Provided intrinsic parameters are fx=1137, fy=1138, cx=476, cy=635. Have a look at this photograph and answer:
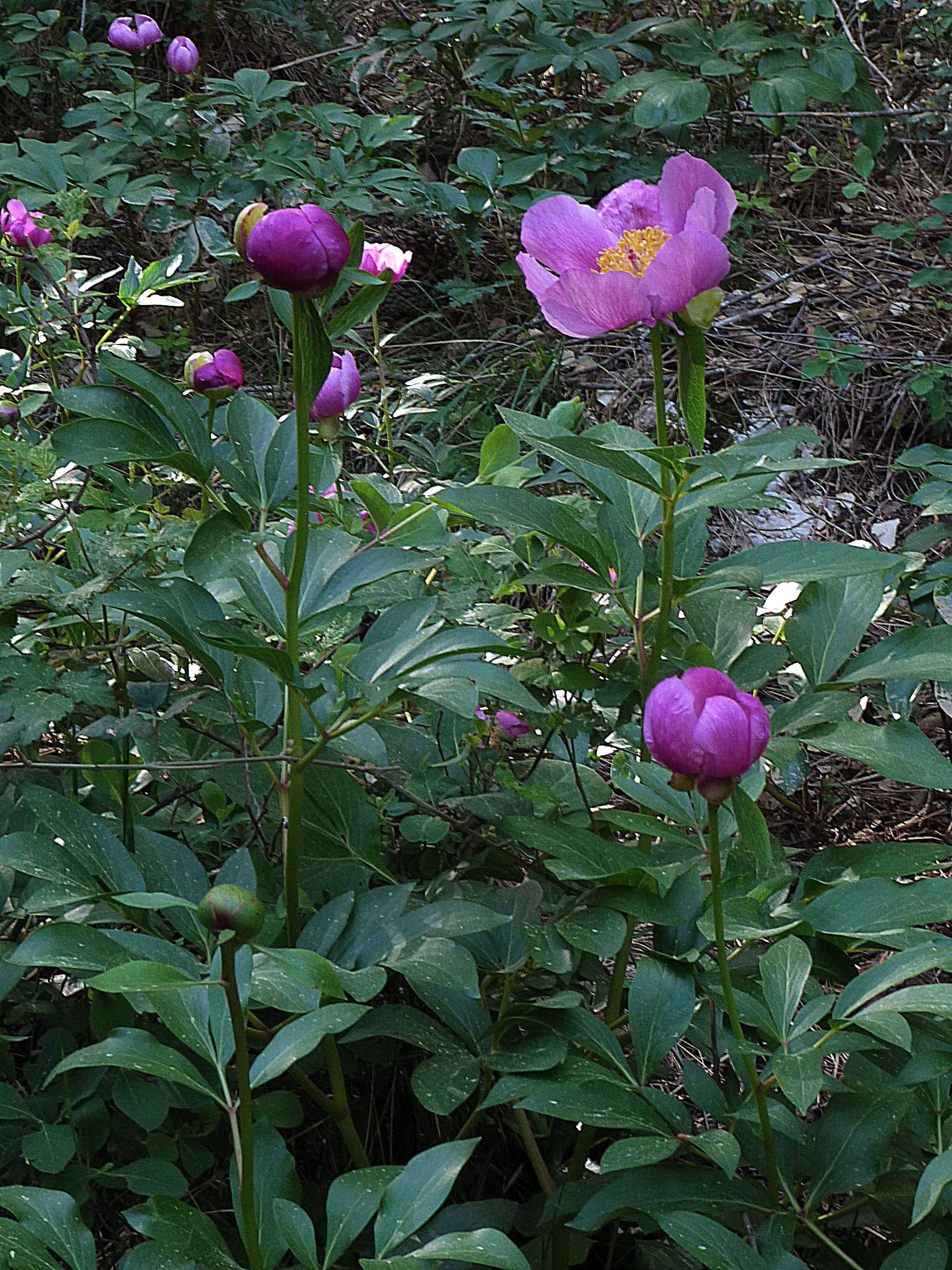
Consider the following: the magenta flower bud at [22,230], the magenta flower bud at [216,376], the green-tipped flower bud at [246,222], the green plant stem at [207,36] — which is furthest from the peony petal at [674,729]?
the green plant stem at [207,36]

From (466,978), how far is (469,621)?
0.33m

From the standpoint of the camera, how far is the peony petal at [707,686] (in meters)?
0.65

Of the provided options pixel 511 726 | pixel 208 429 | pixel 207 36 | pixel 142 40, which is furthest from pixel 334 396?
pixel 207 36

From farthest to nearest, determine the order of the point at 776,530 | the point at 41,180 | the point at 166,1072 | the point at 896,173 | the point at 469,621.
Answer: the point at 896,173 → the point at 776,530 → the point at 41,180 → the point at 469,621 → the point at 166,1072

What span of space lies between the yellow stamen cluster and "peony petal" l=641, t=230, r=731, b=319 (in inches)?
2.4

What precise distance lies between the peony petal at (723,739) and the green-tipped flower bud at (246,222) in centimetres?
38

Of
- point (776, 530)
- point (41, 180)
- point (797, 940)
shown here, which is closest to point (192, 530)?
point (797, 940)

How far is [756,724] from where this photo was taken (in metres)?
0.65

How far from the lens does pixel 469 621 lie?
36.1 inches

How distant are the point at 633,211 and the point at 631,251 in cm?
5

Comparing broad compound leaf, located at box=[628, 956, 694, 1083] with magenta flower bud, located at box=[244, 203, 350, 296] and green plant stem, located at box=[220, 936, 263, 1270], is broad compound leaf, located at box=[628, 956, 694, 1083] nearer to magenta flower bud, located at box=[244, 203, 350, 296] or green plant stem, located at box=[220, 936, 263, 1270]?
green plant stem, located at box=[220, 936, 263, 1270]

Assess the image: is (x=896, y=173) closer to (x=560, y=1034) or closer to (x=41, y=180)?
(x=41, y=180)

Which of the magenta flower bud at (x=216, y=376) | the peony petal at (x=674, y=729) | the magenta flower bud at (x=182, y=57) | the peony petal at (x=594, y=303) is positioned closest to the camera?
the peony petal at (x=674, y=729)

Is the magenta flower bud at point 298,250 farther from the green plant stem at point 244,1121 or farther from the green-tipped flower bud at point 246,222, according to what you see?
the green plant stem at point 244,1121
